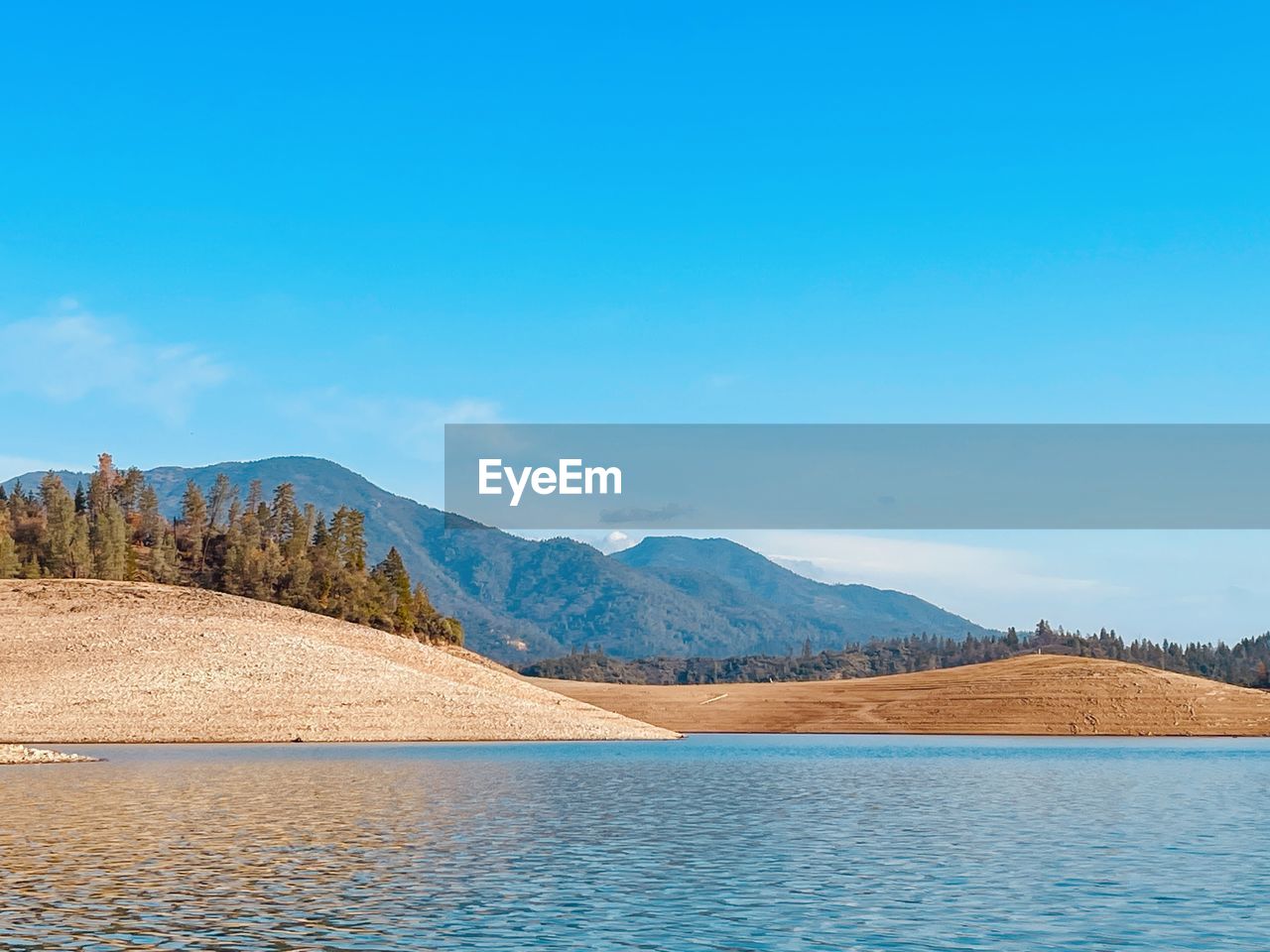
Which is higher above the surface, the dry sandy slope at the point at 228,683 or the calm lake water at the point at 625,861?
the dry sandy slope at the point at 228,683

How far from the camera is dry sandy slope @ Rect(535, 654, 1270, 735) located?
15538cm

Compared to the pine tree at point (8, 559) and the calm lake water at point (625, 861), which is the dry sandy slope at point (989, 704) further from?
the calm lake water at point (625, 861)

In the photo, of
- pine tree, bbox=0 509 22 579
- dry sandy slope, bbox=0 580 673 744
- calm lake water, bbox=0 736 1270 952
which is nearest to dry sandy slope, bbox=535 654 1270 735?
dry sandy slope, bbox=0 580 673 744

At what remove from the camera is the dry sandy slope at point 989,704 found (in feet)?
510

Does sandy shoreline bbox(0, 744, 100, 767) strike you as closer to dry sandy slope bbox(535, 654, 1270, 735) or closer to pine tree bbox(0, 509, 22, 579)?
dry sandy slope bbox(535, 654, 1270, 735)

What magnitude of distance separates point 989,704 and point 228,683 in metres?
90.5

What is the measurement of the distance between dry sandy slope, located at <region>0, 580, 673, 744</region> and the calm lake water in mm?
39773

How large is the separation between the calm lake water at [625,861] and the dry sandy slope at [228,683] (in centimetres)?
3977

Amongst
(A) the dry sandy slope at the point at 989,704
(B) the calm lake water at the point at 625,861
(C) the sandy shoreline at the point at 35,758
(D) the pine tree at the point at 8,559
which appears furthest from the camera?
(D) the pine tree at the point at 8,559

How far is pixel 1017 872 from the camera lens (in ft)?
111

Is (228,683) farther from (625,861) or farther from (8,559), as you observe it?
(625,861)

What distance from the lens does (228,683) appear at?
387 feet

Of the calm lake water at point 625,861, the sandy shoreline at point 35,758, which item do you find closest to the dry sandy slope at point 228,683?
the sandy shoreline at point 35,758

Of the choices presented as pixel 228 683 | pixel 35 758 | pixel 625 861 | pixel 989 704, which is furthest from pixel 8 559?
pixel 625 861
